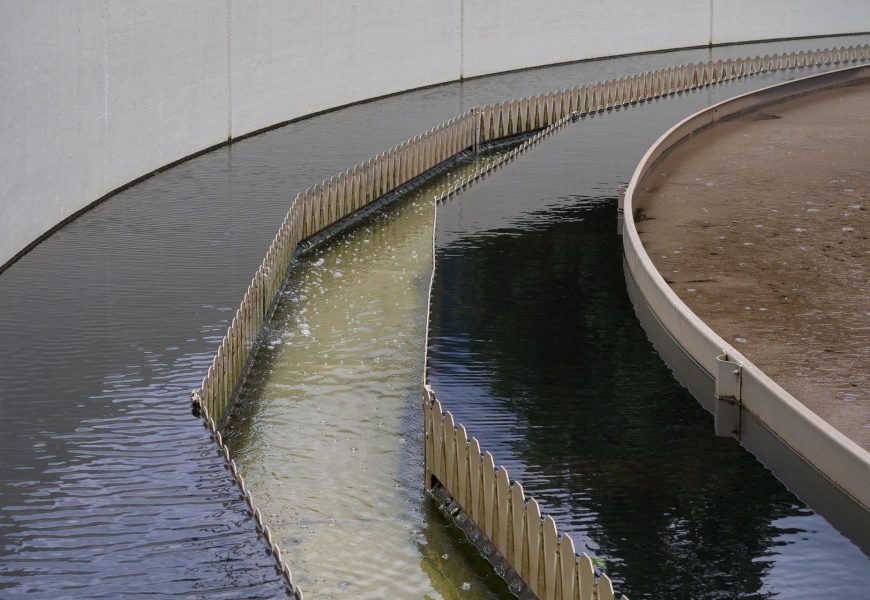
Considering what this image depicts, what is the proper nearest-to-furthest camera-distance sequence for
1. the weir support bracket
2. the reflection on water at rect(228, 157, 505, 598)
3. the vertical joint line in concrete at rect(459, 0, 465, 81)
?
the reflection on water at rect(228, 157, 505, 598) < the weir support bracket < the vertical joint line in concrete at rect(459, 0, 465, 81)

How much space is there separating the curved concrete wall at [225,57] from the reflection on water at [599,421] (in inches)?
215

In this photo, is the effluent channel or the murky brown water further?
the murky brown water

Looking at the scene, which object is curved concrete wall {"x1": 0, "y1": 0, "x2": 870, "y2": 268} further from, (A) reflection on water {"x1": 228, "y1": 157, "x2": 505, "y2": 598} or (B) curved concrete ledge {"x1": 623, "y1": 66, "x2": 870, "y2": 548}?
(B) curved concrete ledge {"x1": 623, "y1": 66, "x2": 870, "y2": 548}

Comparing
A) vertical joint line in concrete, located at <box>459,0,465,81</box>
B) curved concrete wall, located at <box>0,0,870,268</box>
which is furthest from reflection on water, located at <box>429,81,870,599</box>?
vertical joint line in concrete, located at <box>459,0,465,81</box>

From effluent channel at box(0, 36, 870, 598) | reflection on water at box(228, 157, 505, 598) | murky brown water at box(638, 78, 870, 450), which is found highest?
murky brown water at box(638, 78, 870, 450)

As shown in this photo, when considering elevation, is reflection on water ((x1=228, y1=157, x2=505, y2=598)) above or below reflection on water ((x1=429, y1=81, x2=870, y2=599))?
below

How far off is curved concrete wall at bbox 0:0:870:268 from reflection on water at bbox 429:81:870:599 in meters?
5.46

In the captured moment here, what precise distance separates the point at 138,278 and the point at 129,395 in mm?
4177

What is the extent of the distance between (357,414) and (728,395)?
369cm

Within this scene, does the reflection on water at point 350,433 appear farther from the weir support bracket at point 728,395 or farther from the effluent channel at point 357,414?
the weir support bracket at point 728,395

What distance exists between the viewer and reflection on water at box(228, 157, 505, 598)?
32.7 feet

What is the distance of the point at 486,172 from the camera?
74.1ft

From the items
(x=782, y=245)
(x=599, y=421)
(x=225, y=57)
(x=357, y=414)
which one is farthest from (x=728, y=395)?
(x=225, y=57)

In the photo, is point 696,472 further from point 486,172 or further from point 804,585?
point 486,172
